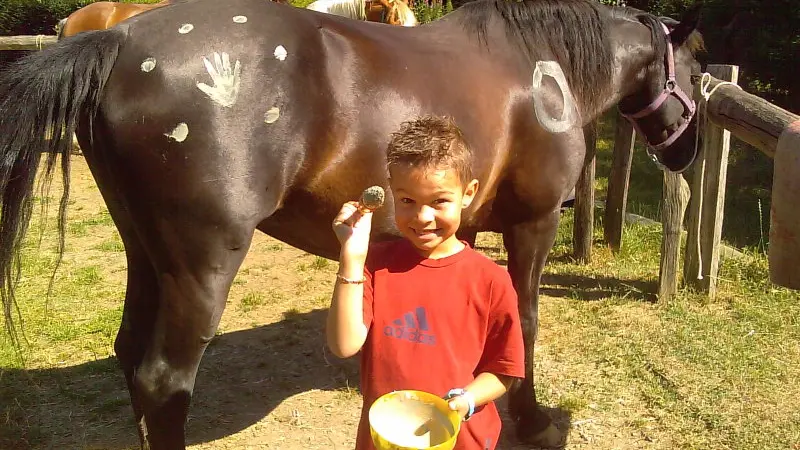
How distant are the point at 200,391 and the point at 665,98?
2.96m

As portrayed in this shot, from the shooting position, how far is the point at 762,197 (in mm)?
6574

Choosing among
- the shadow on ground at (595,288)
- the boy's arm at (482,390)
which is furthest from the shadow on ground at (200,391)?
the boy's arm at (482,390)

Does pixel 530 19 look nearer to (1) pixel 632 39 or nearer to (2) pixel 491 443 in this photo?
(1) pixel 632 39

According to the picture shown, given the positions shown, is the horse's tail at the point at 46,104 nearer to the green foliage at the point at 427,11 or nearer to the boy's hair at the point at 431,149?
the boy's hair at the point at 431,149

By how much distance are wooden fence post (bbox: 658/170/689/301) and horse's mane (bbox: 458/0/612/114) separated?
66.7 inches

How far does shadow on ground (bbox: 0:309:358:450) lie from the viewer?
310 cm

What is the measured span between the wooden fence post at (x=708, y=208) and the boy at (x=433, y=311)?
3288 millimetres

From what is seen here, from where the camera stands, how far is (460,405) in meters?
1.39

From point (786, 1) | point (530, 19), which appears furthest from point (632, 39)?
point (786, 1)

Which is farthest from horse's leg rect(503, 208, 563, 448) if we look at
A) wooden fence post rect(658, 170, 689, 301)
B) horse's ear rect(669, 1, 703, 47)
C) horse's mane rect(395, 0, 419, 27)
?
horse's mane rect(395, 0, 419, 27)

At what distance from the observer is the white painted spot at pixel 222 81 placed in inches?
79.6

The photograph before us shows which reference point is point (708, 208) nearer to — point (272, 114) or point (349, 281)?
point (272, 114)

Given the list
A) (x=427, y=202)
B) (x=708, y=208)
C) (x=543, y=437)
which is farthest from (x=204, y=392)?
(x=708, y=208)

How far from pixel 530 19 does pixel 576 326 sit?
2091 millimetres
